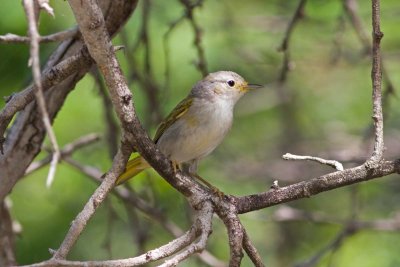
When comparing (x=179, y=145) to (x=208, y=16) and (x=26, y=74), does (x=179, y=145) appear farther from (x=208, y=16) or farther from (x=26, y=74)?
(x=208, y=16)

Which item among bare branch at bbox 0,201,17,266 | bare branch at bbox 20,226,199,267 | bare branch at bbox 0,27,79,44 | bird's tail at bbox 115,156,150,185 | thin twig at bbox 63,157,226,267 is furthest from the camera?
thin twig at bbox 63,157,226,267

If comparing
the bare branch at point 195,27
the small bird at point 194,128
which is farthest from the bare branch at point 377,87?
the small bird at point 194,128

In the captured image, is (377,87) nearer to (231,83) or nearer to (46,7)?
(46,7)

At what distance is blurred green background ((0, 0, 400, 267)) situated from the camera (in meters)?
5.18

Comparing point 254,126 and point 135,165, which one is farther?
point 254,126

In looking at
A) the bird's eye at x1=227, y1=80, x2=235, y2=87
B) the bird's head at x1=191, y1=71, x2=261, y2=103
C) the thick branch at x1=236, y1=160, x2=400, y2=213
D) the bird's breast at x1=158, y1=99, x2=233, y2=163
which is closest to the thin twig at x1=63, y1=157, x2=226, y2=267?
the bird's breast at x1=158, y1=99, x2=233, y2=163

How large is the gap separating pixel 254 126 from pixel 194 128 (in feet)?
8.78

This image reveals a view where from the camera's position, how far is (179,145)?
4.34 metres

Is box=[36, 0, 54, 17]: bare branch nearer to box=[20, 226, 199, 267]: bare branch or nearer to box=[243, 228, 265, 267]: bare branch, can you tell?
box=[20, 226, 199, 267]: bare branch

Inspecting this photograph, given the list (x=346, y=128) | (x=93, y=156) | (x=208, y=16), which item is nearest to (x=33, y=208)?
(x=93, y=156)

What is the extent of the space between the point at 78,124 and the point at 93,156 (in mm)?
288

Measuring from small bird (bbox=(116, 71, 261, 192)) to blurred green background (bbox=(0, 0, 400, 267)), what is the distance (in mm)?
286

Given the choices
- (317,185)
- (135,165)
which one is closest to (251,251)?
(317,185)

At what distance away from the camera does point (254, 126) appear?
7.09 m
